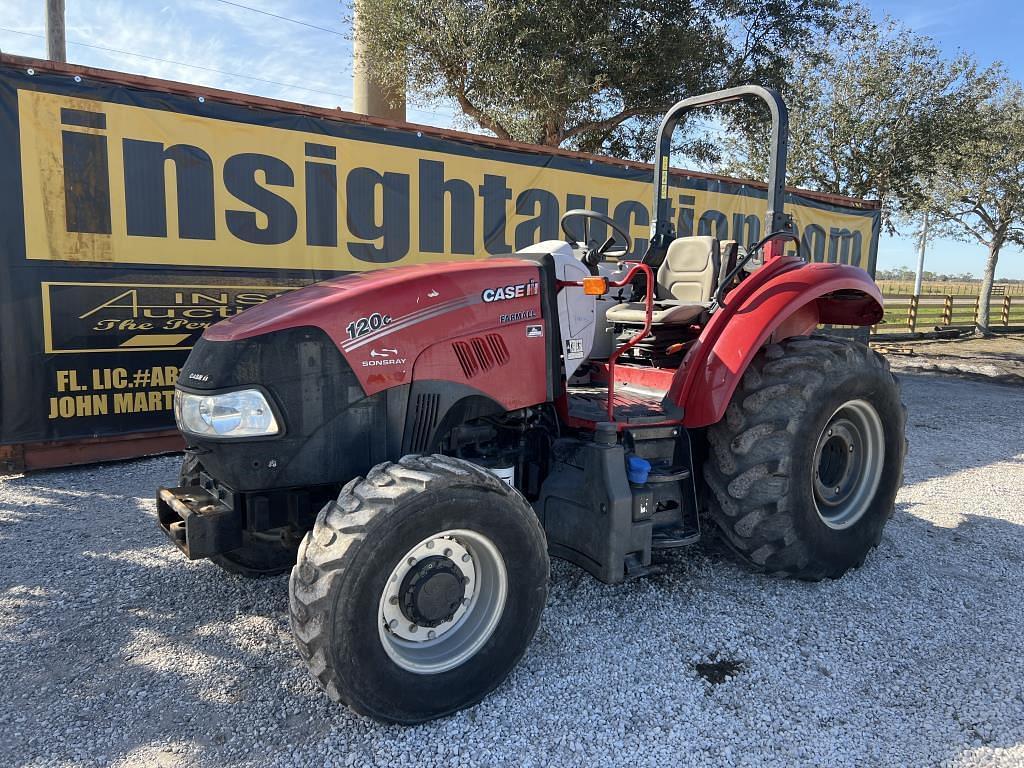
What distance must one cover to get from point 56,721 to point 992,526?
16.4 ft

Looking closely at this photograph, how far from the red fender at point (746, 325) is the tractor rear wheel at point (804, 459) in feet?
0.58

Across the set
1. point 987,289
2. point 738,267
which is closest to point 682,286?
point 738,267

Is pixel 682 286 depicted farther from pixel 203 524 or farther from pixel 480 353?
pixel 203 524

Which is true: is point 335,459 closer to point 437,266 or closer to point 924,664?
point 437,266

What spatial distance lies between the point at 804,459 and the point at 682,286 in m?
1.24

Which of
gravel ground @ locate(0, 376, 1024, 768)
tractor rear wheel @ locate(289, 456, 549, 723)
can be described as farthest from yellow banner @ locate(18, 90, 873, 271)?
tractor rear wheel @ locate(289, 456, 549, 723)

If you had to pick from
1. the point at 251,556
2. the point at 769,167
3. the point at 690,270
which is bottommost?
the point at 251,556

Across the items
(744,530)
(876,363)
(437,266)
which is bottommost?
(744,530)

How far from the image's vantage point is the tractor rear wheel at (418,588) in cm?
221

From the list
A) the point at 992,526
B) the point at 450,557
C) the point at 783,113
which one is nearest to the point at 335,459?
the point at 450,557

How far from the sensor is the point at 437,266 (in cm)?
294

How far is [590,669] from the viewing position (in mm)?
2807

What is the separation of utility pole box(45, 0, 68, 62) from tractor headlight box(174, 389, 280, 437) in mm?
8515

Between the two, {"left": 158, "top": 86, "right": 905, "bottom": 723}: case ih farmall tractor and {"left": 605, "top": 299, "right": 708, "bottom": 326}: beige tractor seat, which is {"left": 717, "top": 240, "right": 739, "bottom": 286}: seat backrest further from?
{"left": 605, "top": 299, "right": 708, "bottom": 326}: beige tractor seat
